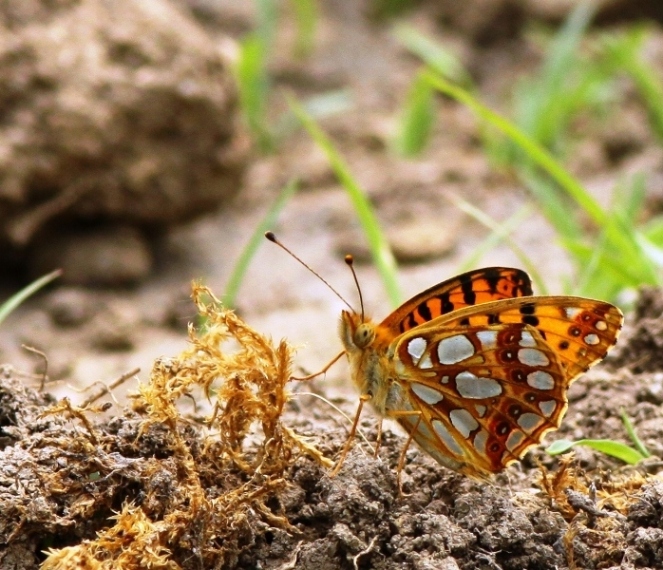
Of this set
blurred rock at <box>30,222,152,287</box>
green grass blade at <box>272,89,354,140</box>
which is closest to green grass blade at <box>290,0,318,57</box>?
green grass blade at <box>272,89,354,140</box>

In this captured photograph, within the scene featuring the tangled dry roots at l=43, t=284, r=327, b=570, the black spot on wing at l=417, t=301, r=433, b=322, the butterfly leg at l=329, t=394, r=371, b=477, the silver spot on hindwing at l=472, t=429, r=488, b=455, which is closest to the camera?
the tangled dry roots at l=43, t=284, r=327, b=570

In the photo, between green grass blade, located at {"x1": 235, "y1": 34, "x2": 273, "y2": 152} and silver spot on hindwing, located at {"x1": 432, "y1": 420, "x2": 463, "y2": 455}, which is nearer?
silver spot on hindwing, located at {"x1": 432, "y1": 420, "x2": 463, "y2": 455}

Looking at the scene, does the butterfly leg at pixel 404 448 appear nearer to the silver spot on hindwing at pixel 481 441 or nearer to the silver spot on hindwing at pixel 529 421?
the silver spot on hindwing at pixel 481 441

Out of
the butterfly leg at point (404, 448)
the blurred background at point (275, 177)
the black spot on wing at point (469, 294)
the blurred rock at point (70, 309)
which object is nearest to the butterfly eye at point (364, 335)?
the butterfly leg at point (404, 448)

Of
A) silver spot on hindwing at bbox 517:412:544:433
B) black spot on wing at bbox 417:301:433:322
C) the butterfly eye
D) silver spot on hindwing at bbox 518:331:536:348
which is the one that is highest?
black spot on wing at bbox 417:301:433:322

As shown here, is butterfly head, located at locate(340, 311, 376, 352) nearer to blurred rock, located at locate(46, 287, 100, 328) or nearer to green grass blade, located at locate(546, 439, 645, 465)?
green grass blade, located at locate(546, 439, 645, 465)

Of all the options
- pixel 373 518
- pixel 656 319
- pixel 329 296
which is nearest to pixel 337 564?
pixel 373 518

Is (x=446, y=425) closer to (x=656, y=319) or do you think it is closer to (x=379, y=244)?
(x=656, y=319)

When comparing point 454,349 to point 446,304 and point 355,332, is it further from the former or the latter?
point 355,332
